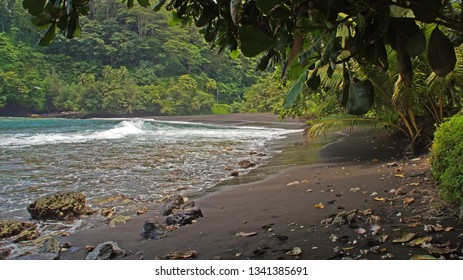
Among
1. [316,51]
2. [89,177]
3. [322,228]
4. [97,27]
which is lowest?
[89,177]

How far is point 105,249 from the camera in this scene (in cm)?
317

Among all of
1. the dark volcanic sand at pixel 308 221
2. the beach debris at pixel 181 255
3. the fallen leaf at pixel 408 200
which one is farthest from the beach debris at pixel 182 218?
the fallen leaf at pixel 408 200

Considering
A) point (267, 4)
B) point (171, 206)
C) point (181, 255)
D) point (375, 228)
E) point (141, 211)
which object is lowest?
point (141, 211)

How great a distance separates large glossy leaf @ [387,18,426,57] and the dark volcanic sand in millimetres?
1527

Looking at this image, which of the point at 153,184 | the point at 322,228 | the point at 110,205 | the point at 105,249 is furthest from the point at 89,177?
the point at 322,228

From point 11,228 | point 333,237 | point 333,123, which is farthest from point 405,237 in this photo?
point 333,123

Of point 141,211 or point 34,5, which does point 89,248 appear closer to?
point 141,211

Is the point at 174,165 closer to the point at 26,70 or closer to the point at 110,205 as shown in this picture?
the point at 110,205

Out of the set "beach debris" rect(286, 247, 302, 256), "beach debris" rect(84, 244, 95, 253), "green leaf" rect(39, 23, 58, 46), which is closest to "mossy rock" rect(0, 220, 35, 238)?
"beach debris" rect(84, 244, 95, 253)

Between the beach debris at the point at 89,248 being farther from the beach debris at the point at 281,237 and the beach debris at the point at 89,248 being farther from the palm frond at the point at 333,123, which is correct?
the palm frond at the point at 333,123

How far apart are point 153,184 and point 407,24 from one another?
6124mm

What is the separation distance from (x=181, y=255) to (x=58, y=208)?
2480 mm

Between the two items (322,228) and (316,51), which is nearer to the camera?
(316,51)

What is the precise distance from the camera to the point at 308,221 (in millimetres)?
3199
